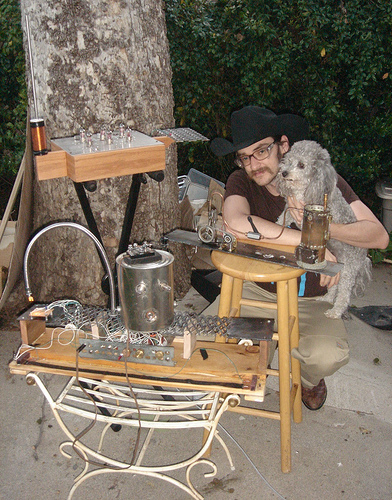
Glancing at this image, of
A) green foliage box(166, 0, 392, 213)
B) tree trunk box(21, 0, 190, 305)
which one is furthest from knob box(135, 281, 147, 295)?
green foliage box(166, 0, 392, 213)

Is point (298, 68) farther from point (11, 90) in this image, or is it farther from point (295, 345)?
point (295, 345)

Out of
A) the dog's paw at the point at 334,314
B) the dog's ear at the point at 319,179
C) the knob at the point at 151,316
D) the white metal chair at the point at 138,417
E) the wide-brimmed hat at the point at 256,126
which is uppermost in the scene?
the wide-brimmed hat at the point at 256,126

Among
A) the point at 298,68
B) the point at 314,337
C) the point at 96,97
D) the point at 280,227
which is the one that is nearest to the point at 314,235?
the point at 280,227

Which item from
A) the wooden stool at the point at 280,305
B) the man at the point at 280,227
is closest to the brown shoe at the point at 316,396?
the man at the point at 280,227

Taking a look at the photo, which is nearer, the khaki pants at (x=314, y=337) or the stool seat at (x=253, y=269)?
the stool seat at (x=253, y=269)

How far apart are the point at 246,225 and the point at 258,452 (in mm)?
1144

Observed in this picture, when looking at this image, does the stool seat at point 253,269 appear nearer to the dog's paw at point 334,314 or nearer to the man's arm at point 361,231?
the man's arm at point 361,231

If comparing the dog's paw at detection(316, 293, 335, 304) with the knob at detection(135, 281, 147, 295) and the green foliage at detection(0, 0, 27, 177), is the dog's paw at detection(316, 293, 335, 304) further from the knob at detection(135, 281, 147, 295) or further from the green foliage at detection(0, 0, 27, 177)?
the green foliage at detection(0, 0, 27, 177)

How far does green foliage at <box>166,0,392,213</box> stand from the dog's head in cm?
242

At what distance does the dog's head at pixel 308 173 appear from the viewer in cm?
239

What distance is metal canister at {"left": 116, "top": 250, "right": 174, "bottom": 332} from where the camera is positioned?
1872 millimetres

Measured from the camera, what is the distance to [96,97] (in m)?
2.90

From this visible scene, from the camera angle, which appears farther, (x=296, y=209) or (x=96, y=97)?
(x=96, y=97)

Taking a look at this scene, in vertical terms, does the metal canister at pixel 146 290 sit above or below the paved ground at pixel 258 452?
above
